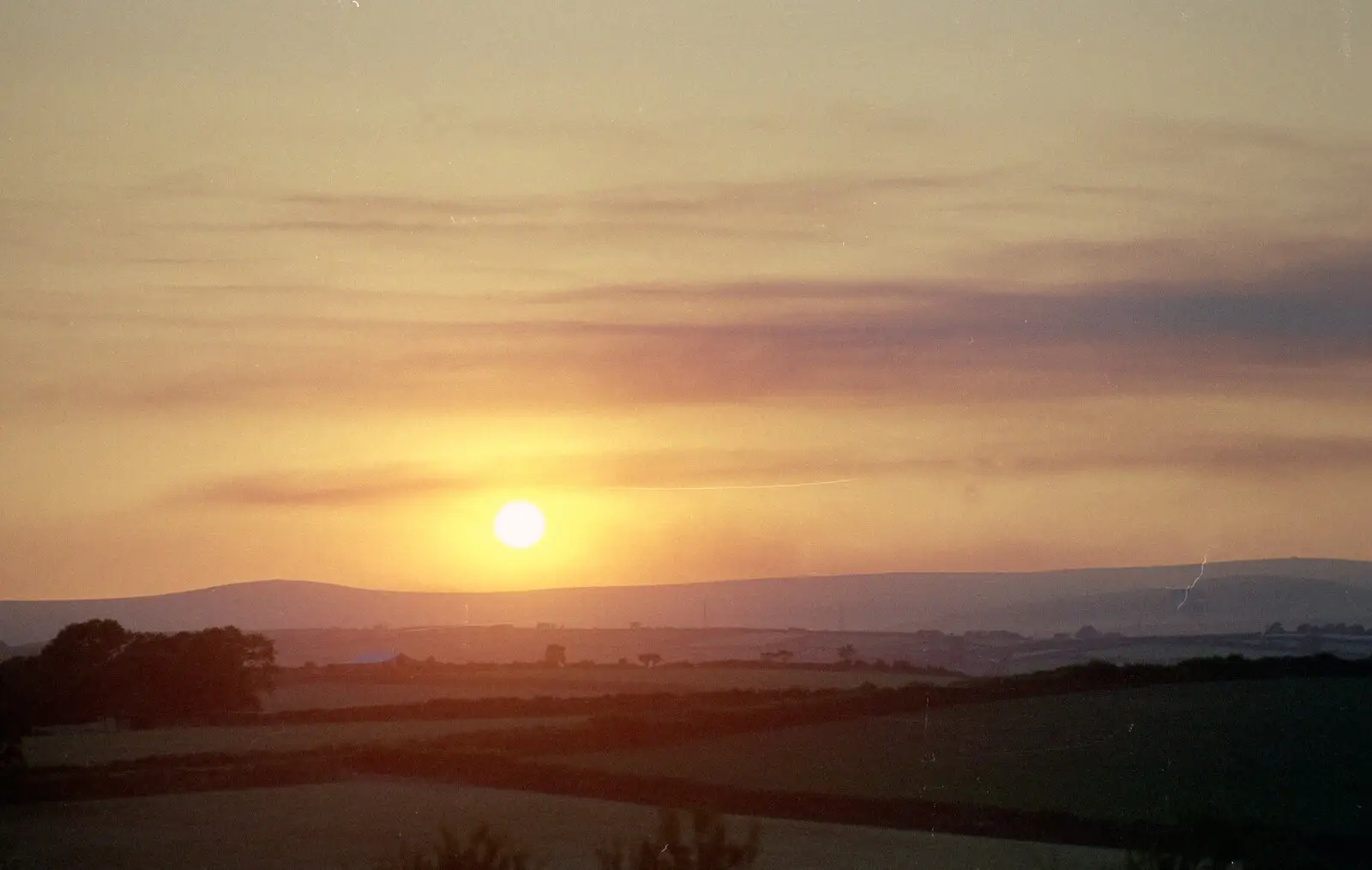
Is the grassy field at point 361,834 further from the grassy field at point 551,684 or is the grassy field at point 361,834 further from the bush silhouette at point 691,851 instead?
the grassy field at point 551,684

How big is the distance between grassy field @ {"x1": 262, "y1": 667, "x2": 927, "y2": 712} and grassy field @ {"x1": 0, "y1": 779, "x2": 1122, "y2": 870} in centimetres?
2427

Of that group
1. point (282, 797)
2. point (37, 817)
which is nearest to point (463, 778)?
point (282, 797)

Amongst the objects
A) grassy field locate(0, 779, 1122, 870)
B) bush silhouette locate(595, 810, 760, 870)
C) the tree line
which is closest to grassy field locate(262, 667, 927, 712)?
the tree line

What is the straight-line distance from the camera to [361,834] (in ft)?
95.4

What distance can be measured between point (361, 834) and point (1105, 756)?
17.0 m

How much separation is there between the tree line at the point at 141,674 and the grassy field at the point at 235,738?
352 cm

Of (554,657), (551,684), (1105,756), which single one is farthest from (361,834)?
(554,657)

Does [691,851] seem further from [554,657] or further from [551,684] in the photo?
[554,657]

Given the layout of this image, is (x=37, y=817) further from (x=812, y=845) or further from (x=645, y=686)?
(x=645, y=686)

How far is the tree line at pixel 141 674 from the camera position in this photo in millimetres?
54534

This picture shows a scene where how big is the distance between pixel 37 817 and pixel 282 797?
15.9 feet

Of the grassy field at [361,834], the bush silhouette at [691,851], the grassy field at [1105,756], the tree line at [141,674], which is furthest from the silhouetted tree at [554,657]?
the bush silhouette at [691,851]

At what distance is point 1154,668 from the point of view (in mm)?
52094

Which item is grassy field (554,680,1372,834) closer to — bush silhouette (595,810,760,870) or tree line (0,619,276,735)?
bush silhouette (595,810,760,870)
